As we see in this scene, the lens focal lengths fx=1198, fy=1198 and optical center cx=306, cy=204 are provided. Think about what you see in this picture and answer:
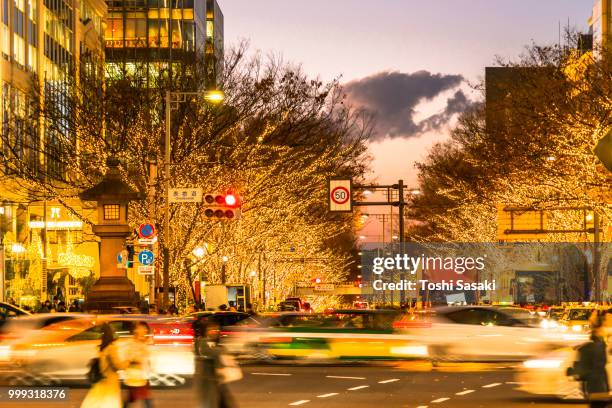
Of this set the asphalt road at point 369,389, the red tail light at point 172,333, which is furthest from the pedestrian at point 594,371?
the red tail light at point 172,333

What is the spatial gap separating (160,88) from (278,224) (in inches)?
472

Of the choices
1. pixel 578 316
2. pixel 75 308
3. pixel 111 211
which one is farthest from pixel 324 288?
pixel 111 211

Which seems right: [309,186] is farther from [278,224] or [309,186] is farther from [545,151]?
[545,151]

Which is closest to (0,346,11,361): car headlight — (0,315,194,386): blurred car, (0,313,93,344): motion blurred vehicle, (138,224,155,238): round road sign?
(0,315,194,386): blurred car

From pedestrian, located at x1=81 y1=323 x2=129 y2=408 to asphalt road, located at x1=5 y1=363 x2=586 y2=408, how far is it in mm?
6330

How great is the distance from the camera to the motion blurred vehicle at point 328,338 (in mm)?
28609

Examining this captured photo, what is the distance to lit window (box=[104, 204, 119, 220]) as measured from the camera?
39.0 metres

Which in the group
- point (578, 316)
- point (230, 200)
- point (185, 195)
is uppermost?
point (185, 195)

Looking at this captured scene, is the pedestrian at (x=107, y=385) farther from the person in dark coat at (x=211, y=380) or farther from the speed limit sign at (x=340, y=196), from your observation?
the speed limit sign at (x=340, y=196)

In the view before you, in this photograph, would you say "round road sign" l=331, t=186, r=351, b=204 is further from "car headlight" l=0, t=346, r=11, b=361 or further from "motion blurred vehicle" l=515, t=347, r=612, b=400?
"motion blurred vehicle" l=515, t=347, r=612, b=400

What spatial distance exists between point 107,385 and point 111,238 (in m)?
28.1

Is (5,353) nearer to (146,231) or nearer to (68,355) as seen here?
(68,355)

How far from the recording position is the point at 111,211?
39.1 m

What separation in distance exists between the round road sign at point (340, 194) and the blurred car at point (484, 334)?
29.1ft
